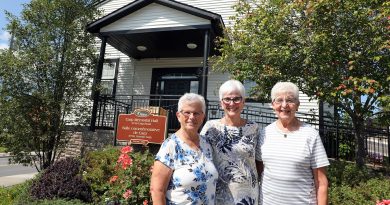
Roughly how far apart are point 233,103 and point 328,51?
4.10 m

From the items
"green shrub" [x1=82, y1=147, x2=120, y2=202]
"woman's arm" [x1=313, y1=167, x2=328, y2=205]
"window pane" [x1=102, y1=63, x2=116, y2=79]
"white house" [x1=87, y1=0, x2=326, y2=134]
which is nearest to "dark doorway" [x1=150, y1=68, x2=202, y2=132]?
"white house" [x1=87, y1=0, x2=326, y2=134]

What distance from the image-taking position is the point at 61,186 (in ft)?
19.8

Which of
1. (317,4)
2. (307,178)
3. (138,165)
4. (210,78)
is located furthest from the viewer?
(210,78)

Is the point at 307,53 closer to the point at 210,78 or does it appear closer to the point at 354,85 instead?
the point at 354,85

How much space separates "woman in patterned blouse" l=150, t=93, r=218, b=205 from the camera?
238cm

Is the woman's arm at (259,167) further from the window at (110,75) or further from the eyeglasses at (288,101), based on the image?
the window at (110,75)

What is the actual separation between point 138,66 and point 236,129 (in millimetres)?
12150

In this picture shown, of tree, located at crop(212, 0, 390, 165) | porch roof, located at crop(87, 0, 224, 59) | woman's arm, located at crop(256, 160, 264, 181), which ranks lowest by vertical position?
woman's arm, located at crop(256, 160, 264, 181)

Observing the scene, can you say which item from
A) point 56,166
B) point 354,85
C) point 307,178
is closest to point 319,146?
point 307,178

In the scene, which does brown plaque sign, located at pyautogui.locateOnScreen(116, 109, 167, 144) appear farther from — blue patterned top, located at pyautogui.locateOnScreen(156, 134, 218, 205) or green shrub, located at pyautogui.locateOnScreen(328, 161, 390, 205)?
blue patterned top, located at pyautogui.locateOnScreen(156, 134, 218, 205)

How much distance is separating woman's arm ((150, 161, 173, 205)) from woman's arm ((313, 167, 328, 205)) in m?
1.11

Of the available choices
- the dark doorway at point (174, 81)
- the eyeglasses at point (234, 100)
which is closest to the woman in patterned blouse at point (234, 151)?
the eyeglasses at point (234, 100)

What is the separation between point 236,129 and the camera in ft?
9.09

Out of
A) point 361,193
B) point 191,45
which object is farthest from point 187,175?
point 191,45
